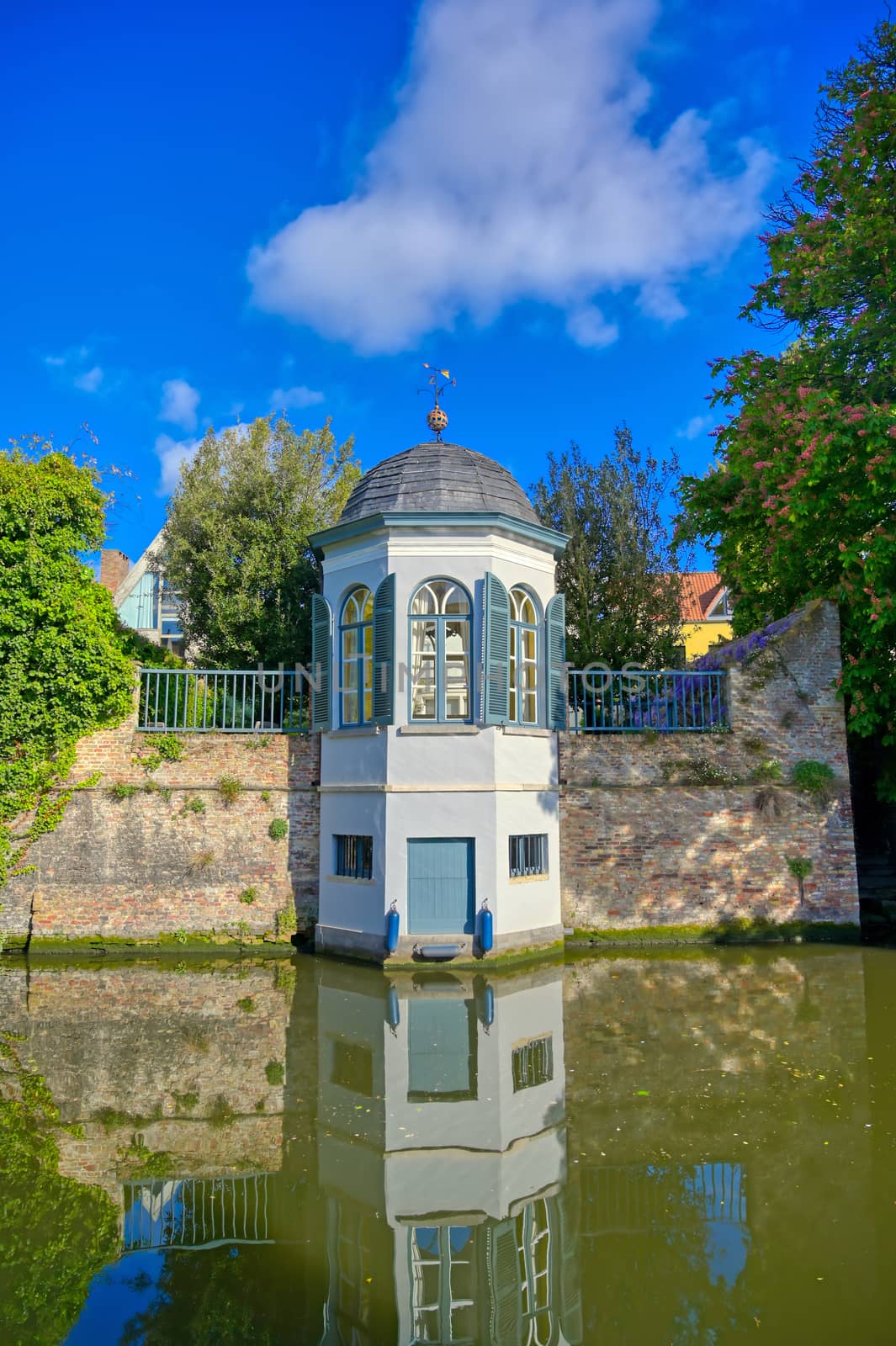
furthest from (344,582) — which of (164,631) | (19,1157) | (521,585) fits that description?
(164,631)

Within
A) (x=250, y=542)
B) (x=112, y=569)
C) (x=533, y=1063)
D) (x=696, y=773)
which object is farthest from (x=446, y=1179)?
(x=112, y=569)

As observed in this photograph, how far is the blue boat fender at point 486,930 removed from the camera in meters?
11.7

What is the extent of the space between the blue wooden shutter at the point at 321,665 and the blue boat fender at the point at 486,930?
3.88 meters

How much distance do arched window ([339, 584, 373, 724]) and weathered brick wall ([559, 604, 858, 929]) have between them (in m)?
3.49

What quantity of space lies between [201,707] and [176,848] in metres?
2.44

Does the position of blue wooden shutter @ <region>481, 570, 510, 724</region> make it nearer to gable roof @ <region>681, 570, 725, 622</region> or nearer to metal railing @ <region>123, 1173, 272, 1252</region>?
metal railing @ <region>123, 1173, 272, 1252</region>

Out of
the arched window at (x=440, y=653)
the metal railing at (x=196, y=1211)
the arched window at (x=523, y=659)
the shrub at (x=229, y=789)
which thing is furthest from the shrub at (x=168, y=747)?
the metal railing at (x=196, y=1211)

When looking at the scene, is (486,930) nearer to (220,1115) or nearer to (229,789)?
(229,789)

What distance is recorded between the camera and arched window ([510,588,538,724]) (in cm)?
1280

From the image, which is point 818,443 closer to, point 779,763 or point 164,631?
point 779,763

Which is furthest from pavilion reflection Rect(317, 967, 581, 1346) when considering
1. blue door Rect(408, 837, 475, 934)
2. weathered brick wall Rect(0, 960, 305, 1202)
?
blue door Rect(408, 837, 475, 934)

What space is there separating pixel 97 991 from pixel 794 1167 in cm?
849

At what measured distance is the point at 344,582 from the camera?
13.3 metres

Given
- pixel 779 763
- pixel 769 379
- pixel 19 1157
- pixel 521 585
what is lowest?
pixel 19 1157
